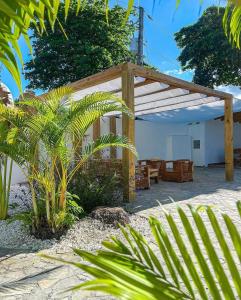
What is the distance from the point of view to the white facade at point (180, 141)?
18.2m

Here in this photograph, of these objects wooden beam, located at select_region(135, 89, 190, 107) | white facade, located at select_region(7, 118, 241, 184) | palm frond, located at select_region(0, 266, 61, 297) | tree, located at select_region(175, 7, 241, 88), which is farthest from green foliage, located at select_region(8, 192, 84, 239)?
tree, located at select_region(175, 7, 241, 88)

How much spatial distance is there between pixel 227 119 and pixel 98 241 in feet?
27.6

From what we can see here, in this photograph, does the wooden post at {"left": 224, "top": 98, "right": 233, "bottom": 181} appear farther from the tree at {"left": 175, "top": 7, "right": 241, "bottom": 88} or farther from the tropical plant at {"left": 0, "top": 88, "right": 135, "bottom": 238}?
the tree at {"left": 175, "top": 7, "right": 241, "bottom": 88}

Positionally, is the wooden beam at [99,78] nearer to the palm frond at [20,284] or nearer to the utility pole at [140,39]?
the palm frond at [20,284]

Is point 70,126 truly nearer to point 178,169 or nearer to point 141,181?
point 141,181

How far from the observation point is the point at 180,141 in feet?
60.3

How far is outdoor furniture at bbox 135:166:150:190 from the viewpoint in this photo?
1011 centimetres

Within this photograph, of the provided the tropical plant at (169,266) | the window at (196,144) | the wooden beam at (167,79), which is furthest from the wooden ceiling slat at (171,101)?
the tropical plant at (169,266)

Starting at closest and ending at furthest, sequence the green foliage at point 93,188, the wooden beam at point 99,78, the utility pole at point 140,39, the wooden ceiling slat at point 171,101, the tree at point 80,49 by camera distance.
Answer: the green foliage at point 93,188 < the wooden beam at point 99,78 < the wooden ceiling slat at point 171,101 < the utility pole at point 140,39 < the tree at point 80,49

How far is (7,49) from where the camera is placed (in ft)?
3.18

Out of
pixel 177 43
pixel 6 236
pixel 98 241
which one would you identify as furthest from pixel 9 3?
pixel 177 43

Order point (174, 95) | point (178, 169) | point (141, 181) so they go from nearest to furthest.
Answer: point (141, 181) < point (174, 95) < point (178, 169)

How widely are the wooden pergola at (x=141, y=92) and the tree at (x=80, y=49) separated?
815cm

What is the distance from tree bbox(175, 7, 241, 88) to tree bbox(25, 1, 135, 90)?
3.83m
